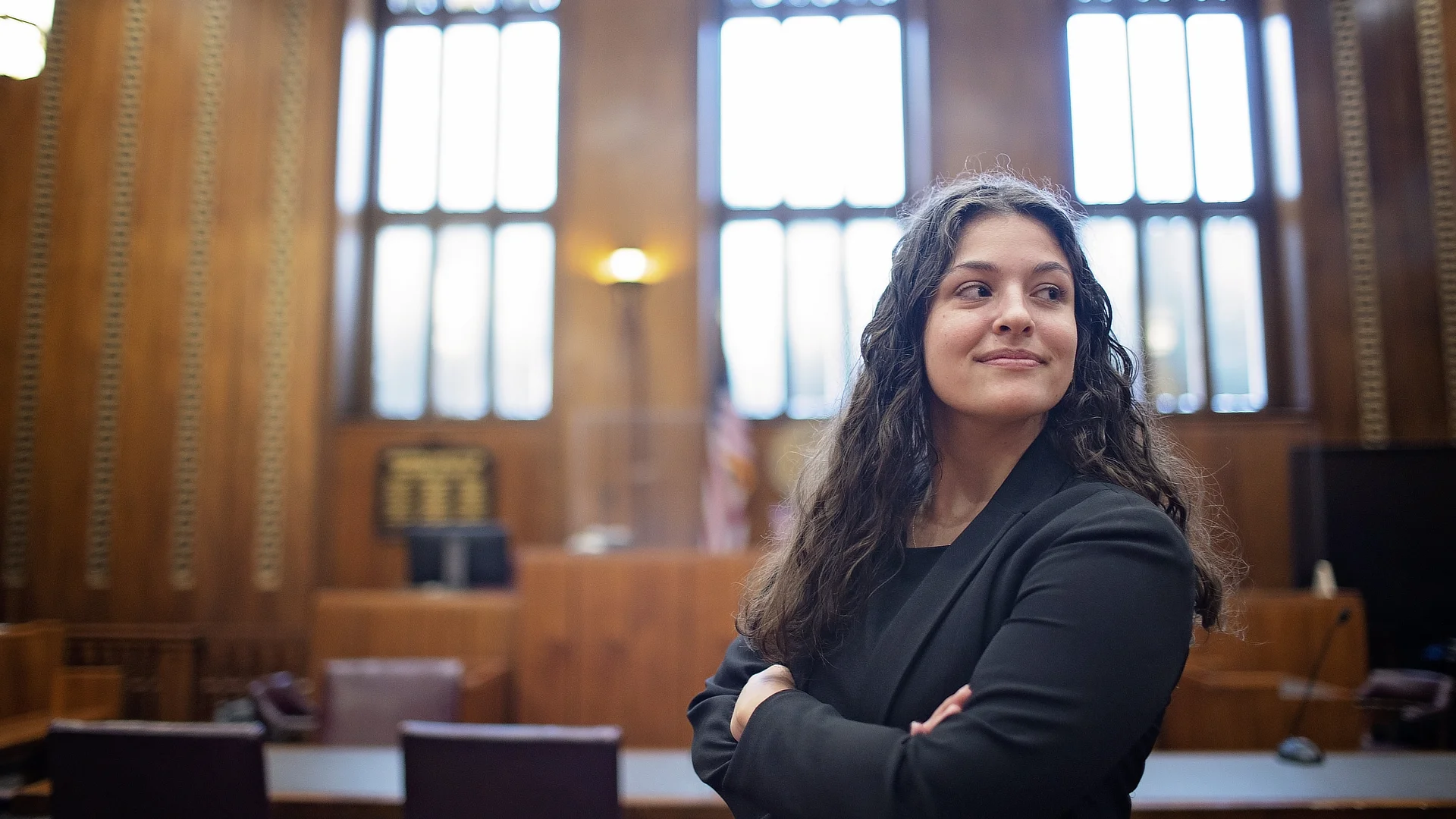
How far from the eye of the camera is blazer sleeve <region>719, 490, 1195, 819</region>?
0.89 metres

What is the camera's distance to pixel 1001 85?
24.6 ft

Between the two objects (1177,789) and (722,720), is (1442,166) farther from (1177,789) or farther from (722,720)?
(722,720)

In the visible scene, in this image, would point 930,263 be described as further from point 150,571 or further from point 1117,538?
point 150,571

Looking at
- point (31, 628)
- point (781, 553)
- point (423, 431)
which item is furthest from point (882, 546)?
point (423, 431)

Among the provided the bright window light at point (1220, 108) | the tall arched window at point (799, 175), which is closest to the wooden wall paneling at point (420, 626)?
the tall arched window at point (799, 175)

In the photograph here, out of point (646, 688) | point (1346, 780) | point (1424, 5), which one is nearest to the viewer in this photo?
point (1346, 780)

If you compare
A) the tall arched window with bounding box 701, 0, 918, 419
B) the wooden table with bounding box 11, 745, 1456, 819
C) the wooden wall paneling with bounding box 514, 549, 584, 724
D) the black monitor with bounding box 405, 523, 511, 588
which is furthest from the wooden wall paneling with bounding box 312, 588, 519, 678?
the wooden table with bounding box 11, 745, 1456, 819

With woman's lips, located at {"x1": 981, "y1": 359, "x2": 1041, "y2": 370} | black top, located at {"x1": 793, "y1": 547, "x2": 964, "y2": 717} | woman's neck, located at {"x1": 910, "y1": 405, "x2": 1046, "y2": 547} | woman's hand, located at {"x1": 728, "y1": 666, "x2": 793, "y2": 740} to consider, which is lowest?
woman's hand, located at {"x1": 728, "y1": 666, "x2": 793, "y2": 740}

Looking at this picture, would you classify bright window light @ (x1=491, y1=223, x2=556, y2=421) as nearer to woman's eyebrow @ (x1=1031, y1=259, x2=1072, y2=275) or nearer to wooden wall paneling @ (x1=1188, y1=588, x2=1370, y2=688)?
wooden wall paneling @ (x1=1188, y1=588, x2=1370, y2=688)

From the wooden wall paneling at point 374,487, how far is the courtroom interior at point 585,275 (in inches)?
1.1

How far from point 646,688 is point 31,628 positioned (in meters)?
2.77

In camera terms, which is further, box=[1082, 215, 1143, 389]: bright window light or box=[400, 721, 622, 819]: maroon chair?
box=[1082, 215, 1143, 389]: bright window light

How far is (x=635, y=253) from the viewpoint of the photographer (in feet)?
23.7

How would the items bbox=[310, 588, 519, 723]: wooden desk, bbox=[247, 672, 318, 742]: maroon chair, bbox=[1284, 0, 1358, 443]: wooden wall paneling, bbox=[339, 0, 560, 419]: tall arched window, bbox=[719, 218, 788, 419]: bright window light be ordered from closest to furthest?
bbox=[247, 672, 318, 742]: maroon chair
bbox=[310, 588, 519, 723]: wooden desk
bbox=[1284, 0, 1358, 443]: wooden wall paneling
bbox=[719, 218, 788, 419]: bright window light
bbox=[339, 0, 560, 419]: tall arched window
